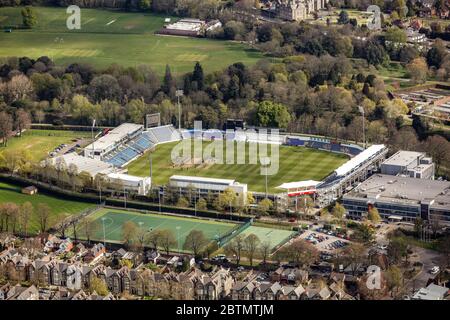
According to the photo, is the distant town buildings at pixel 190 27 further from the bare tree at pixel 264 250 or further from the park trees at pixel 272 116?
the bare tree at pixel 264 250

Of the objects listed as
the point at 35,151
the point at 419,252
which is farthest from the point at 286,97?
the point at 419,252

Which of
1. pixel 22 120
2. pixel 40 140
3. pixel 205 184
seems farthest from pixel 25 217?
pixel 22 120

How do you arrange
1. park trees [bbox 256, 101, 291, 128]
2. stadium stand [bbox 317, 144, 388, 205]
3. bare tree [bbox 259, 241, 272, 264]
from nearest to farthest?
bare tree [bbox 259, 241, 272, 264] → stadium stand [bbox 317, 144, 388, 205] → park trees [bbox 256, 101, 291, 128]

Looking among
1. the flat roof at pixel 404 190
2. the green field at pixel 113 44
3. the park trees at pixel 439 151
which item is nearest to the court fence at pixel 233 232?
the flat roof at pixel 404 190

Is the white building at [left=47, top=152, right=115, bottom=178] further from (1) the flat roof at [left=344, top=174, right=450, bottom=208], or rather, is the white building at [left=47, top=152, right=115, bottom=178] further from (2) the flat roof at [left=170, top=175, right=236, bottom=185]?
(1) the flat roof at [left=344, top=174, right=450, bottom=208]

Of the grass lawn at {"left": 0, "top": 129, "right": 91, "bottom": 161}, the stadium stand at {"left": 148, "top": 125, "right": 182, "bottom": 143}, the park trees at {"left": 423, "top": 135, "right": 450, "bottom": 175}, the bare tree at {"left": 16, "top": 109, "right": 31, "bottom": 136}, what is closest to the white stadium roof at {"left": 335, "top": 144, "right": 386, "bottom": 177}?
the park trees at {"left": 423, "top": 135, "right": 450, "bottom": 175}
